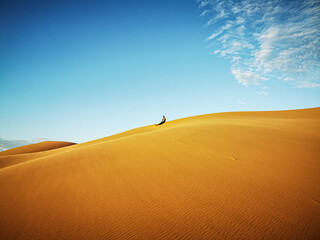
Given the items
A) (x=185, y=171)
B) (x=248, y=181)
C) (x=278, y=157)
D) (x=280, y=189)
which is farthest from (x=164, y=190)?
(x=278, y=157)

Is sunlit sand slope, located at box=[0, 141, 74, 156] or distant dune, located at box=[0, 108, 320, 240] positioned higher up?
sunlit sand slope, located at box=[0, 141, 74, 156]

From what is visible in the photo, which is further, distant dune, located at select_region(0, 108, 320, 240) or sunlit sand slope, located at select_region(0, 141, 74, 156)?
sunlit sand slope, located at select_region(0, 141, 74, 156)

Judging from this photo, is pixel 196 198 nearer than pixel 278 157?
Yes

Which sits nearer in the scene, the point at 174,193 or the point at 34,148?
the point at 174,193

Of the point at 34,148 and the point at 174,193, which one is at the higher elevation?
the point at 34,148

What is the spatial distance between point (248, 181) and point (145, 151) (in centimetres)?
480

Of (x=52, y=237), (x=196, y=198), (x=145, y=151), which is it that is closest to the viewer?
(x=52, y=237)

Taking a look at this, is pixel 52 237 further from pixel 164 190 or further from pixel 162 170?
pixel 162 170

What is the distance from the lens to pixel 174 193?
15.7ft

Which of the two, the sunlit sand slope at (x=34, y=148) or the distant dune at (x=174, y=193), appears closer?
the distant dune at (x=174, y=193)

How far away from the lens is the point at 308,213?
3.65 metres

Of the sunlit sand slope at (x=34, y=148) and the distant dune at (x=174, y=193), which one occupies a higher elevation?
the sunlit sand slope at (x=34, y=148)

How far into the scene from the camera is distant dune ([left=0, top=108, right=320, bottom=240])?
352cm

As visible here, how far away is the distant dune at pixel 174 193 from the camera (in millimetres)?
3523
